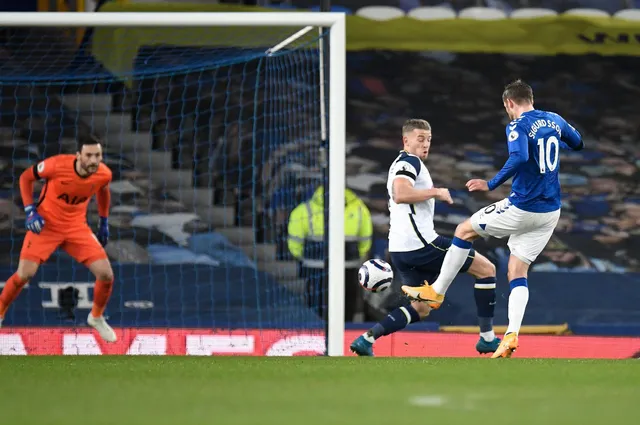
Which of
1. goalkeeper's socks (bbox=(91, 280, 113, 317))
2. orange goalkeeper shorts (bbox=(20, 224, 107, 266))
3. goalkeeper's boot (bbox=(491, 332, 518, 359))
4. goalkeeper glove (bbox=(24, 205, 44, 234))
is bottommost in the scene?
goalkeeper's boot (bbox=(491, 332, 518, 359))

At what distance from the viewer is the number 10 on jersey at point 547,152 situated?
7.98m

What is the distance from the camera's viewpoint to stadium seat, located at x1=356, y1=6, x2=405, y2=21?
45.7ft

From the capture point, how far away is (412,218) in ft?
28.7

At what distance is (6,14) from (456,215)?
7.95 m

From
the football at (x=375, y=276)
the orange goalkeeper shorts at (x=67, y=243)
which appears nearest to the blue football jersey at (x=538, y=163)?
the football at (x=375, y=276)

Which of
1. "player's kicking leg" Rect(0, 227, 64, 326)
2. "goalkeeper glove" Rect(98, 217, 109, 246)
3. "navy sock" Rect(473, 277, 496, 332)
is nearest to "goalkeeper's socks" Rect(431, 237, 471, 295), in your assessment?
"navy sock" Rect(473, 277, 496, 332)

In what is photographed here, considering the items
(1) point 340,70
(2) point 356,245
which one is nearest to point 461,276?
(2) point 356,245

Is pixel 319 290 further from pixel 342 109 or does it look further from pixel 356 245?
pixel 342 109

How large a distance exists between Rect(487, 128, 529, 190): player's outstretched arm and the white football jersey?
36.7 inches

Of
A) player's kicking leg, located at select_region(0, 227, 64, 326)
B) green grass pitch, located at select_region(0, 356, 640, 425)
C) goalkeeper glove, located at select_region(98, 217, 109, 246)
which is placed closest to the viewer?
green grass pitch, located at select_region(0, 356, 640, 425)

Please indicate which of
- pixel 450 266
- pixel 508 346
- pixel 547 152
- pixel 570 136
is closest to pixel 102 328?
pixel 450 266

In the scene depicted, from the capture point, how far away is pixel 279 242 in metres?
13.7

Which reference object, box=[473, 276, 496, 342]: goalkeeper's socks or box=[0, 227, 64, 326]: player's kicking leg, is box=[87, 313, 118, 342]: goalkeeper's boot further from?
box=[473, 276, 496, 342]: goalkeeper's socks

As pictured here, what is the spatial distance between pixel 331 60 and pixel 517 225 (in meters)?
1.78
